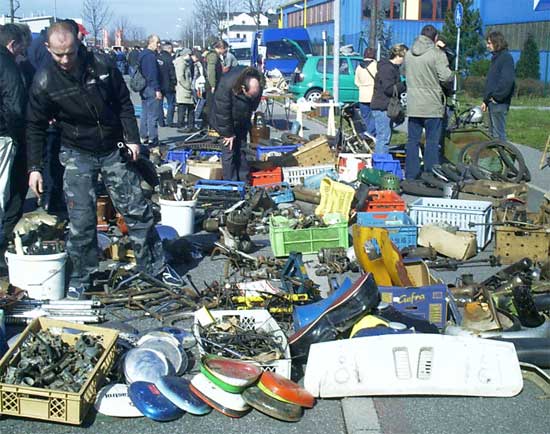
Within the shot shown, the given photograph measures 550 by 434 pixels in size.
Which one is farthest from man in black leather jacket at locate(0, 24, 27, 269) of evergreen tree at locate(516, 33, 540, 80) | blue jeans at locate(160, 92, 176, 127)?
evergreen tree at locate(516, 33, 540, 80)

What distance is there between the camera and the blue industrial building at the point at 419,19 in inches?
1485

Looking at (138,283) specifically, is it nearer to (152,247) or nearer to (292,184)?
(152,247)

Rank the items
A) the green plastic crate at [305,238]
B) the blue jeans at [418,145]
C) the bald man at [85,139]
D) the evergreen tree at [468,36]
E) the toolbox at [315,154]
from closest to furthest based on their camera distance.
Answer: the bald man at [85,139] → the green plastic crate at [305,238] → the blue jeans at [418,145] → the toolbox at [315,154] → the evergreen tree at [468,36]

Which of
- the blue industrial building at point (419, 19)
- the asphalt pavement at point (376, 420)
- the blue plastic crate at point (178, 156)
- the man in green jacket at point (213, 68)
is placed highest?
the blue industrial building at point (419, 19)

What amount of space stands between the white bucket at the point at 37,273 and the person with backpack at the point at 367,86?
8517 mm

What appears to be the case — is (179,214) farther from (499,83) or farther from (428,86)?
(499,83)

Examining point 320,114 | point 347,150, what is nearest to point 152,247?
point 347,150

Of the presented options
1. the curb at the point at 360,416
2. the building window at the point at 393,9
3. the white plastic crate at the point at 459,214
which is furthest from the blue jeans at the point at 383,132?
the building window at the point at 393,9

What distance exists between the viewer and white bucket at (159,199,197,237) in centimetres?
891

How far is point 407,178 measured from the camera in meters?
11.8

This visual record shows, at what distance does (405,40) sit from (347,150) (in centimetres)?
4083

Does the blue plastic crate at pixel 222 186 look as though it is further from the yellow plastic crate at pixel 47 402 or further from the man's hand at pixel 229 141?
the yellow plastic crate at pixel 47 402

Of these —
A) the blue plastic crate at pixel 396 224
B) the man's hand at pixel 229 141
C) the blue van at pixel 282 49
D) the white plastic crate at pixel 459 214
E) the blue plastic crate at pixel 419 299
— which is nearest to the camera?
the blue plastic crate at pixel 419 299

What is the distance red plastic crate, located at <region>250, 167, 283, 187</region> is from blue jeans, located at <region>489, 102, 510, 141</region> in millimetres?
3518
